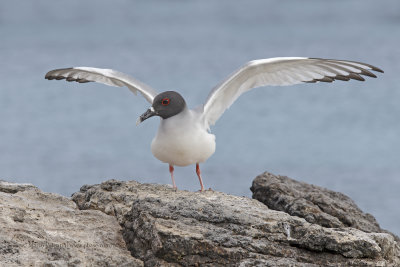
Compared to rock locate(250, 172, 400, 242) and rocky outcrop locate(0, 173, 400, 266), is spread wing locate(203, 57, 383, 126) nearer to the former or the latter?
rock locate(250, 172, 400, 242)

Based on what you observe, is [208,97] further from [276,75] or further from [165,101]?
[276,75]

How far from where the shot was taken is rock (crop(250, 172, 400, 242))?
27.7 ft

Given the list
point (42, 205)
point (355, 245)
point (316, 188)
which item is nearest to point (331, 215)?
point (316, 188)

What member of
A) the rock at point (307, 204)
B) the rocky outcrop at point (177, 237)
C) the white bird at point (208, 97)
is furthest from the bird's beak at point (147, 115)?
the rock at point (307, 204)

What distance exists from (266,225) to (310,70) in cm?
333

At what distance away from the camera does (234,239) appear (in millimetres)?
6312

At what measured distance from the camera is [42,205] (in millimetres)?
7695

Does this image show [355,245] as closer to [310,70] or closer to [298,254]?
[298,254]

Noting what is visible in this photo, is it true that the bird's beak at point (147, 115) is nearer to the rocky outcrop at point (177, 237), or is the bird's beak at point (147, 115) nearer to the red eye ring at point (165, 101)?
the red eye ring at point (165, 101)

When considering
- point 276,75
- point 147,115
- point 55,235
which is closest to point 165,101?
point 147,115

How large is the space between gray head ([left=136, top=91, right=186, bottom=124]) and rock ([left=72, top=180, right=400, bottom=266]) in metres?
1.59

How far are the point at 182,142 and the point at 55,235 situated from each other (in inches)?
87.5

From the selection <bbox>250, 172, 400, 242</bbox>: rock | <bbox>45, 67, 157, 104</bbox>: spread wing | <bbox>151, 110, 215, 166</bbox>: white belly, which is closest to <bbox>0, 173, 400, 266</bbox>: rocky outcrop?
<bbox>151, 110, 215, 166</bbox>: white belly

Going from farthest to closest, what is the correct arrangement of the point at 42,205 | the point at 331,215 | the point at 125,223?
the point at 331,215
the point at 42,205
the point at 125,223
